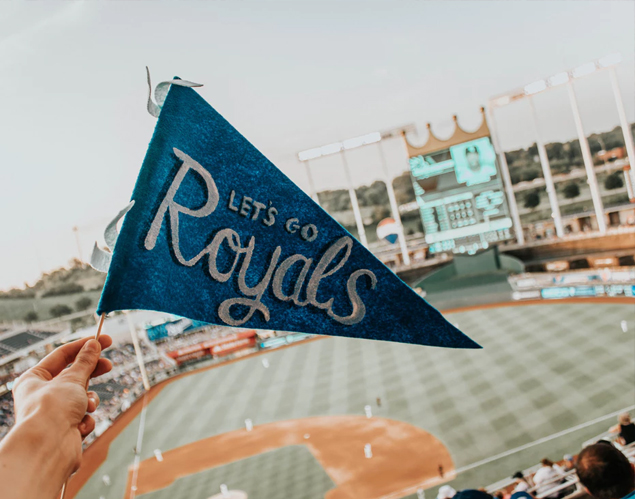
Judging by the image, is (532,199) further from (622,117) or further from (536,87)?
(622,117)

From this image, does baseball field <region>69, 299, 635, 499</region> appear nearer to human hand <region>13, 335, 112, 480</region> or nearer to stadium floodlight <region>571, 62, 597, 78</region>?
human hand <region>13, 335, 112, 480</region>

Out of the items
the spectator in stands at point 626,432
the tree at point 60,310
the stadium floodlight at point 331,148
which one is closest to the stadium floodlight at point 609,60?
the stadium floodlight at point 331,148

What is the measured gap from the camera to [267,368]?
19062 mm

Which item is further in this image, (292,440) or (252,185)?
(292,440)

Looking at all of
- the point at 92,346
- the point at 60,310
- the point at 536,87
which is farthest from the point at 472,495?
the point at 60,310

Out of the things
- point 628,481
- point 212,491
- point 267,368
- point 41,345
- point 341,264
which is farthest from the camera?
point 41,345

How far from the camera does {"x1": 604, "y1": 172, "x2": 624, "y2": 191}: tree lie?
36531mm

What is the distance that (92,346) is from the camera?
5.14ft

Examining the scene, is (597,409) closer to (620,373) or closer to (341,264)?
(620,373)

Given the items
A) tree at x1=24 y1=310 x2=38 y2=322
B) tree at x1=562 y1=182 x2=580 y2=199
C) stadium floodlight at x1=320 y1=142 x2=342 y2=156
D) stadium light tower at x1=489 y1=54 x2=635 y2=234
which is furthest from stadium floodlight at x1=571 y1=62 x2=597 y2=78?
tree at x1=24 y1=310 x2=38 y2=322

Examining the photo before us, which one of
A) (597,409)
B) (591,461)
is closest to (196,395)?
(597,409)

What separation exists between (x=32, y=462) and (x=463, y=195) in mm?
20815

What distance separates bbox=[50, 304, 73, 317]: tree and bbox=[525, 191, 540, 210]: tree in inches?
1594

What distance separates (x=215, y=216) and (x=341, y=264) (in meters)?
0.57
